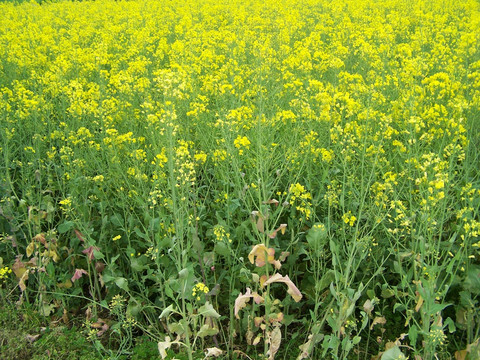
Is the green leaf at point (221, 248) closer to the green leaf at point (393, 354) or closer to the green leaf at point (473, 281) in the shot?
the green leaf at point (393, 354)

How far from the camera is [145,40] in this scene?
654 centimetres

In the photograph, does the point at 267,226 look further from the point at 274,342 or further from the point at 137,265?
the point at 137,265

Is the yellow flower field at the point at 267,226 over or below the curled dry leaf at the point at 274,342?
over

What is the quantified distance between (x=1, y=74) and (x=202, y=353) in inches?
178

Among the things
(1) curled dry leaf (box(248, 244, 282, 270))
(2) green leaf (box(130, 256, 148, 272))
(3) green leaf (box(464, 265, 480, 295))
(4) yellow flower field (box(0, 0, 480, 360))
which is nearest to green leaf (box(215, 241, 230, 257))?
(4) yellow flower field (box(0, 0, 480, 360))

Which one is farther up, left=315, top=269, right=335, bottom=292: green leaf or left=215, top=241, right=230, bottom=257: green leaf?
left=215, top=241, right=230, bottom=257: green leaf

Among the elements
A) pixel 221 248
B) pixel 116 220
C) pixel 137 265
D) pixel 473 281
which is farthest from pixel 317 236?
pixel 116 220

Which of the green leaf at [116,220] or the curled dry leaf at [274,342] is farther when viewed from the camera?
the green leaf at [116,220]

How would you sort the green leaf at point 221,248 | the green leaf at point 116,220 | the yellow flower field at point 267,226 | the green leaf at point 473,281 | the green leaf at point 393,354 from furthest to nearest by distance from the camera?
the green leaf at point 116,220 → the green leaf at point 221,248 → the green leaf at point 473,281 → the yellow flower field at point 267,226 → the green leaf at point 393,354

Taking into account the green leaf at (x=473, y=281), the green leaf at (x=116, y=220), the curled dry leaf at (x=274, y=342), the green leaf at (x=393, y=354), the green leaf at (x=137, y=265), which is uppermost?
the green leaf at (x=116, y=220)

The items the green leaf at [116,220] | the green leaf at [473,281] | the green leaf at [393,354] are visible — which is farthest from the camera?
the green leaf at [116,220]

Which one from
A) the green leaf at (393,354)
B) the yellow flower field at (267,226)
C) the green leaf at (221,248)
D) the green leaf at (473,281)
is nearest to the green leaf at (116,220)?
the yellow flower field at (267,226)

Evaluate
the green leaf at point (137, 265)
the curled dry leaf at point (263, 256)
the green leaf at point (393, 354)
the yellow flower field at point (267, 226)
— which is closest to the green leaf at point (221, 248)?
the yellow flower field at point (267, 226)

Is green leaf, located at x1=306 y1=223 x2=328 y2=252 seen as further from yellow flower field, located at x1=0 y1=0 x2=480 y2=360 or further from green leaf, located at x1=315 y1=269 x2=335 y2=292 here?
green leaf, located at x1=315 y1=269 x2=335 y2=292
